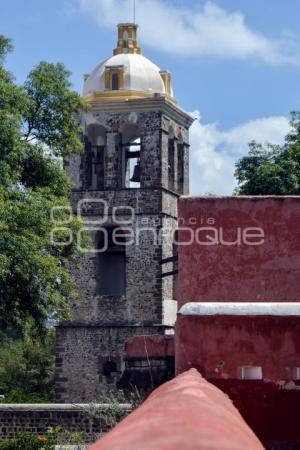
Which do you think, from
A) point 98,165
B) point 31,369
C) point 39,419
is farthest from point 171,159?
point 39,419

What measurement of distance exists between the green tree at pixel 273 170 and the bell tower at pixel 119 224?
8.37 ft

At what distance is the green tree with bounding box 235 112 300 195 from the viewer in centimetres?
2378

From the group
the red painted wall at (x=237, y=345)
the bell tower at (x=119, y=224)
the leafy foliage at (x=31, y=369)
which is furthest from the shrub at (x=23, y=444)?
the leafy foliage at (x=31, y=369)

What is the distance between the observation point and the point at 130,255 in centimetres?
2673

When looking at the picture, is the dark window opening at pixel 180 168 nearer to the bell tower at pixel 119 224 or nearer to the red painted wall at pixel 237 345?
the bell tower at pixel 119 224

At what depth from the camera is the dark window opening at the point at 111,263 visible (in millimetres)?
27109

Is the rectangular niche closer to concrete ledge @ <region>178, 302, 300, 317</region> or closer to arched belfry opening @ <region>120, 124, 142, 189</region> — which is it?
concrete ledge @ <region>178, 302, 300, 317</region>

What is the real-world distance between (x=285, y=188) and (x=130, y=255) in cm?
441

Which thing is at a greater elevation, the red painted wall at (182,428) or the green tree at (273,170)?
the green tree at (273,170)

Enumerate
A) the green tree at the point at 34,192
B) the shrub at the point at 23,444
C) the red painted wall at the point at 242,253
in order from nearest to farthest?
1. the red painted wall at the point at 242,253
2. the shrub at the point at 23,444
3. the green tree at the point at 34,192

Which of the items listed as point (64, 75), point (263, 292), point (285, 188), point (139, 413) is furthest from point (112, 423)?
point (285, 188)

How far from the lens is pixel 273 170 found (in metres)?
23.9

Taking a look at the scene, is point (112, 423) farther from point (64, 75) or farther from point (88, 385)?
point (88, 385)

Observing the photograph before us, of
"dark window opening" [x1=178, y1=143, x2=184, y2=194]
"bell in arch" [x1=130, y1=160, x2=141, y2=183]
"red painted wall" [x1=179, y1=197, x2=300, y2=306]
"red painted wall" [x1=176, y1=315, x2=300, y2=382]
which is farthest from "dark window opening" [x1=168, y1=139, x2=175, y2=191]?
"red painted wall" [x1=176, y1=315, x2=300, y2=382]
